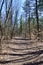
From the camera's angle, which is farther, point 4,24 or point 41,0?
point 41,0

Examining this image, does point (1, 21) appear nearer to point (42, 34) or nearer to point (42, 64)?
point (42, 64)

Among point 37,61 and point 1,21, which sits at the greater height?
point 1,21

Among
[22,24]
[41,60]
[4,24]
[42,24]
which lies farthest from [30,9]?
[41,60]

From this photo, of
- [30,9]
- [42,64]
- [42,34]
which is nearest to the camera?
[42,64]

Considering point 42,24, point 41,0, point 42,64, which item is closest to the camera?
point 42,64

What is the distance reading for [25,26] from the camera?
136 feet

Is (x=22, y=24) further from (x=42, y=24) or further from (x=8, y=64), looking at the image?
(x=8, y=64)

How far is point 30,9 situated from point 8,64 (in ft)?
87.5

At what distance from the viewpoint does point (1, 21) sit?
414 inches

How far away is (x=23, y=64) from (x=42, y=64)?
646 millimetres

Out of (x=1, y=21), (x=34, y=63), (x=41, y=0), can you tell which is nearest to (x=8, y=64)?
(x=34, y=63)

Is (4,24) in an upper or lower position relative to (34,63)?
upper

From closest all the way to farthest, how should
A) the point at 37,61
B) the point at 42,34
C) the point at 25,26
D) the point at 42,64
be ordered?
1. the point at 42,64
2. the point at 37,61
3. the point at 42,34
4. the point at 25,26

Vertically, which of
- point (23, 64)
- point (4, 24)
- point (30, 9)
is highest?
point (30, 9)
